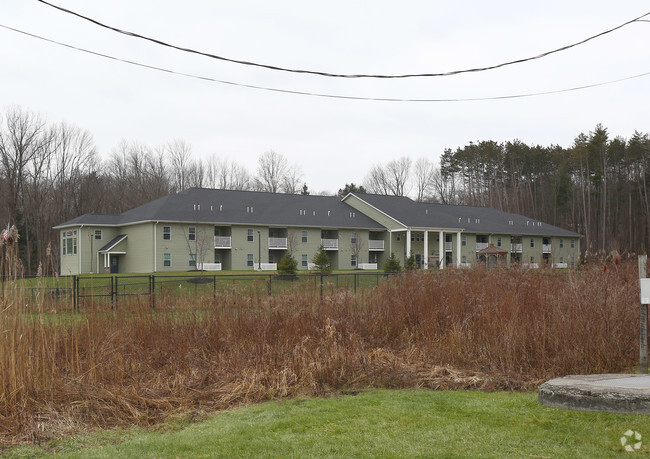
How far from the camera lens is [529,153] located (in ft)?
251

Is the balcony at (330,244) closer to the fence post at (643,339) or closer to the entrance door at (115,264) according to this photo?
the entrance door at (115,264)

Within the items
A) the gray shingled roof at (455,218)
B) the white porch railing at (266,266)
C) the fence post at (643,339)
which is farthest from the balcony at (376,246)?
the fence post at (643,339)

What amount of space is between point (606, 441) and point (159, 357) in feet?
19.0

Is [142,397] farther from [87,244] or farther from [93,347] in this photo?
[87,244]

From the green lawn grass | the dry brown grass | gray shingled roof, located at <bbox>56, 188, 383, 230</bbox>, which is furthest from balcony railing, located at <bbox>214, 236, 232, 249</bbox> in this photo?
the green lawn grass

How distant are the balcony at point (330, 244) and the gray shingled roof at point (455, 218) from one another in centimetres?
526

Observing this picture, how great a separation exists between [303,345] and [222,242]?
37.1 m

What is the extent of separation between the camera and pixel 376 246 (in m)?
51.0

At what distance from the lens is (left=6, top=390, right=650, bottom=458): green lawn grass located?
5.27 m

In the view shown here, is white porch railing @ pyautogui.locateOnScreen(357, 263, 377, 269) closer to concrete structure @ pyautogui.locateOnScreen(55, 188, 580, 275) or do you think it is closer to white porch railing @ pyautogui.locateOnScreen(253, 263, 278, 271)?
concrete structure @ pyautogui.locateOnScreen(55, 188, 580, 275)

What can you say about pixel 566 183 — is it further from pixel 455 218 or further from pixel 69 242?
pixel 69 242

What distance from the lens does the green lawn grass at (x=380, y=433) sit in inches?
207

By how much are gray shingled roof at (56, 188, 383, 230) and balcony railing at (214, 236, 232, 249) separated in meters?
1.22

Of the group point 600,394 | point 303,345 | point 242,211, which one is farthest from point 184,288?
point 242,211
